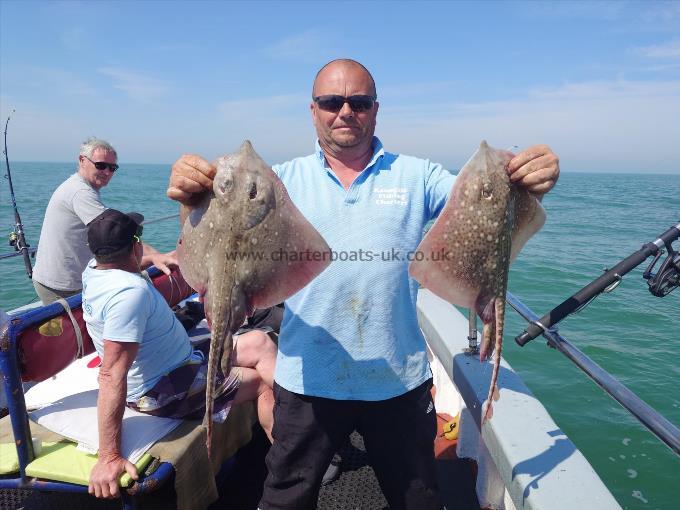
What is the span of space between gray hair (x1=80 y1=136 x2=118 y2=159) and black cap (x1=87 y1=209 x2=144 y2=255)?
7.87 feet

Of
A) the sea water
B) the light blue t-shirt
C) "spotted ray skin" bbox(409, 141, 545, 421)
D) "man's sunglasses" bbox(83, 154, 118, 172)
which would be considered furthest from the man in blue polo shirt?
"man's sunglasses" bbox(83, 154, 118, 172)

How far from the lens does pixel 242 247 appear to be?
206cm

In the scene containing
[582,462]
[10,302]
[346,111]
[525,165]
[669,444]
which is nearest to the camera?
[669,444]

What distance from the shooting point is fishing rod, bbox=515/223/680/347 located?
9.55 feet

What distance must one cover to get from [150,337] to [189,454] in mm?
819

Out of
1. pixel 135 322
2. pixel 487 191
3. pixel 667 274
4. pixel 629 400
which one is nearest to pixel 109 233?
pixel 135 322

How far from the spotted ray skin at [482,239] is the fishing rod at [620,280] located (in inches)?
34.3

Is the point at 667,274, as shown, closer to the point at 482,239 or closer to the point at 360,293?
the point at 482,239

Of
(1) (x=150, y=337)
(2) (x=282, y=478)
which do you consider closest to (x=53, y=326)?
(1) (x=150, y=337)

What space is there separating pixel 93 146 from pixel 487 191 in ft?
15.6

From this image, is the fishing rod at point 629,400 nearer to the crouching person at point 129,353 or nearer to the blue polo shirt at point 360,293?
the blue polo shirt at point 360,293

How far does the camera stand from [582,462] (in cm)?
250

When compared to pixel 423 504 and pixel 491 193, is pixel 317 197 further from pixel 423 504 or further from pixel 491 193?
pixel 423 504

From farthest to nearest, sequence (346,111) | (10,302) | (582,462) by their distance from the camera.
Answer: (10,302)
(582,462)
(346,111)
